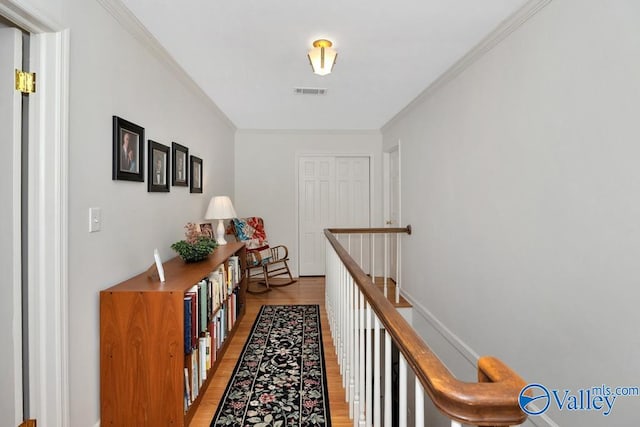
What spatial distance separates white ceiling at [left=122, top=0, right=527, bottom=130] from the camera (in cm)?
202

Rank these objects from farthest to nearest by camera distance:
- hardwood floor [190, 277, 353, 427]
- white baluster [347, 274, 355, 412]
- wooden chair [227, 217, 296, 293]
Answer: wooden chair [227, 217, 296, 293] → hardwood floor [190, 277, 353, 427] → white baluster [347, 274, 355, 412]

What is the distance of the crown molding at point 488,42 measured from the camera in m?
1.94

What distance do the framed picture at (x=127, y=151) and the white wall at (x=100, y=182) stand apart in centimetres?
5

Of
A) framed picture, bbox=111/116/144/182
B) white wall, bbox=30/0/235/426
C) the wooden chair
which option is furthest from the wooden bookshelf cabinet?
the wooden chair

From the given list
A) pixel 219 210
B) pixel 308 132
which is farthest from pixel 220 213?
pixel 308 132

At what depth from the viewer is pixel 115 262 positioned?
196 centimetres

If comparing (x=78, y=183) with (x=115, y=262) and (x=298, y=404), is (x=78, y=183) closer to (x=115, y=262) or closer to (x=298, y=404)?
(x=115, y=262)

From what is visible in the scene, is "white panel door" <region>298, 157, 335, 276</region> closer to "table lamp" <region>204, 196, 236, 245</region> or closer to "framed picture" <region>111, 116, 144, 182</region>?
"table lamp" <region>204, 196, 236, 245</region>

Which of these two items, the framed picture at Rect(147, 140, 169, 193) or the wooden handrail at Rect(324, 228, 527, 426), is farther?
the framed picture at Rect(147, 140, 169, 193)

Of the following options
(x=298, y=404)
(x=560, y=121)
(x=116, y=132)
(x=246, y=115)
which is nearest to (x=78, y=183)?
(x=116, y=132)

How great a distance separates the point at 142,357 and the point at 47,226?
785 mm

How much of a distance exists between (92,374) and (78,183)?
97 cm

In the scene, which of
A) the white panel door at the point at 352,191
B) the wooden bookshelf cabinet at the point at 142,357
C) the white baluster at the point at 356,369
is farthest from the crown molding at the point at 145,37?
the white panel door at the point at 352,191

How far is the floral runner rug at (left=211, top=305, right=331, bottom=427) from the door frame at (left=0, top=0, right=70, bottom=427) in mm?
855
